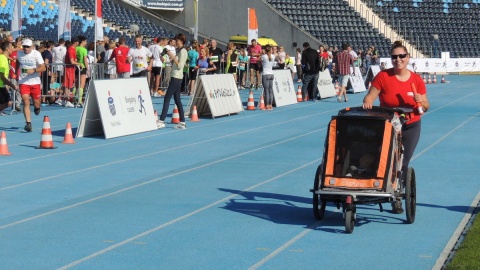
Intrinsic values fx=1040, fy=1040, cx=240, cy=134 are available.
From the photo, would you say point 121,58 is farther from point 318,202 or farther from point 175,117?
point 318,202

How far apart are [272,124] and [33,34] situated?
23.3 m

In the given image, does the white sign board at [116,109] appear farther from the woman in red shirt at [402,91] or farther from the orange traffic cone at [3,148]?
the woman in red shirt at [402,91]

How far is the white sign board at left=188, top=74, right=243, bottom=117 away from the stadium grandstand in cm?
2313

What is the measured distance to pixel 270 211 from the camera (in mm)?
11070

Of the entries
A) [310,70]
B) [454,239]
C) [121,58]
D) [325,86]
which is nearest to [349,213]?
[454,239]

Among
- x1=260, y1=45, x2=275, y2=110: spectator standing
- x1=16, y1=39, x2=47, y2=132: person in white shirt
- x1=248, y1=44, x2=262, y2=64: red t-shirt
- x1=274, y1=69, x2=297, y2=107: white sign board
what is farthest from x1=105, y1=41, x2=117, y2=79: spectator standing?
x1=248, y1=44, x2=262, y2=64: red t-shirt

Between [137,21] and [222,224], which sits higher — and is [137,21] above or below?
above

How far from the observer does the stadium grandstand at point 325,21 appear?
5306 cm

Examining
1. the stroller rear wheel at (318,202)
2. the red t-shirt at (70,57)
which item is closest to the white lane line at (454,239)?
the stroller rear wheel at (318,202)

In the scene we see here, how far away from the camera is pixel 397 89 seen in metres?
10.5

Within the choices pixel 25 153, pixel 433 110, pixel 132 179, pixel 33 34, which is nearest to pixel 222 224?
pixel 132 179

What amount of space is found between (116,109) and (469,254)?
40.5 feet

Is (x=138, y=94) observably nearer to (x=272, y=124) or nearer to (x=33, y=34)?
(x=272, y=124)

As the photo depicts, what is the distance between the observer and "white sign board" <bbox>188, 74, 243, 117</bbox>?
966 inches
